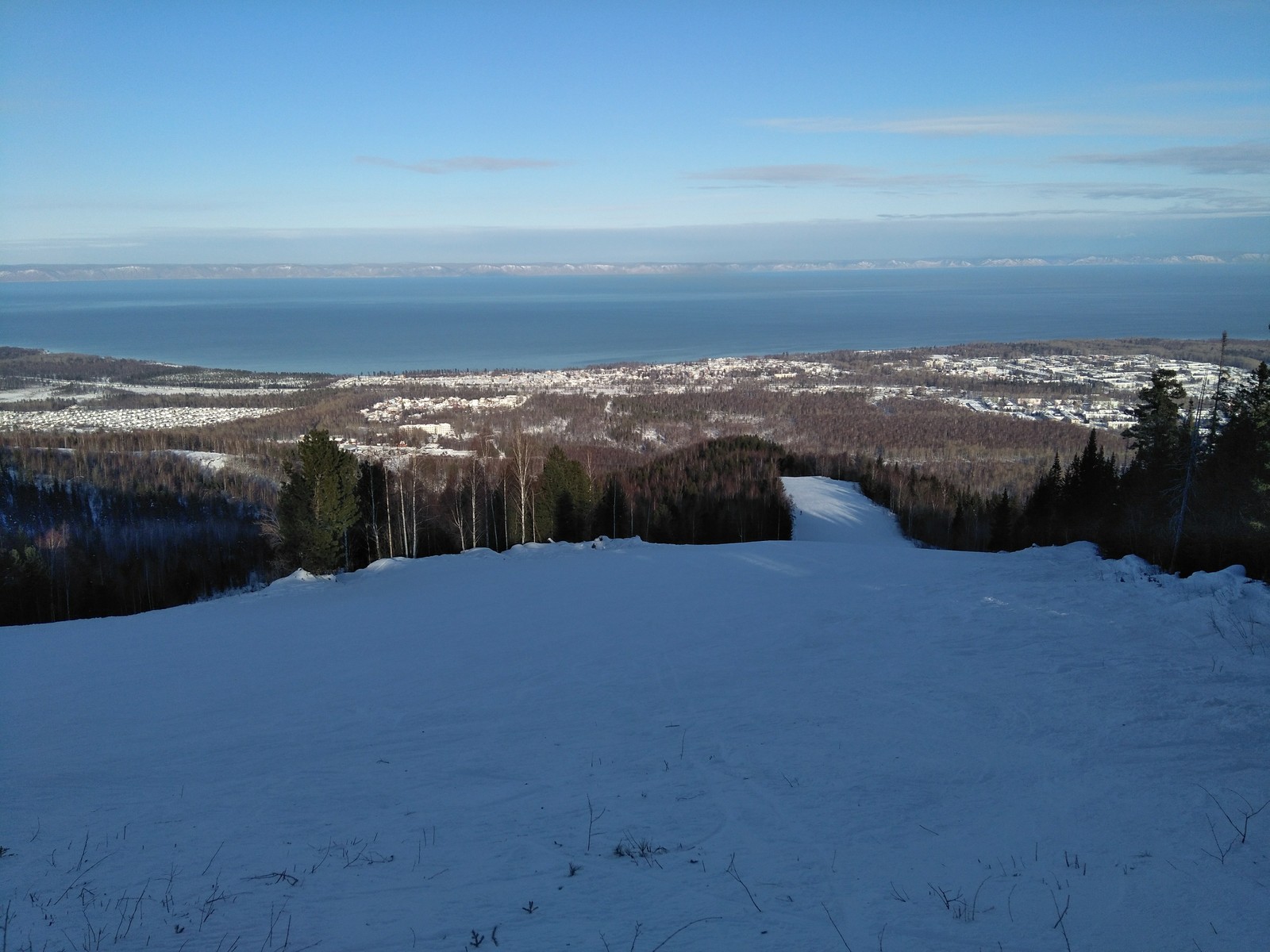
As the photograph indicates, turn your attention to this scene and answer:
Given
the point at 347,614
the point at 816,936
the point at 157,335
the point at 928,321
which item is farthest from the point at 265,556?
the point at 928,321

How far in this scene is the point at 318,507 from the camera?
1980 cm

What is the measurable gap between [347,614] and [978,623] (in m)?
10.8

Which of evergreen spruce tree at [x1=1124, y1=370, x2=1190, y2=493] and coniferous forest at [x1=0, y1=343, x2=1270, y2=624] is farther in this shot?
evergreen spruce tree at [x1=1124, y1=370, x2=1190, y2=493]

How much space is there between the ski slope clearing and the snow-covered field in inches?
817

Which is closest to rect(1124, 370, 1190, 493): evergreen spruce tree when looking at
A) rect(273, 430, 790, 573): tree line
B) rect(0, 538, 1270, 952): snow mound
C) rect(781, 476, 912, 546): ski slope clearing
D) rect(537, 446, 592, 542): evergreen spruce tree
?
rect(781, 476, 912, 546): ski slope clearing

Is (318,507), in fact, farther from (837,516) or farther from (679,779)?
(837,516)

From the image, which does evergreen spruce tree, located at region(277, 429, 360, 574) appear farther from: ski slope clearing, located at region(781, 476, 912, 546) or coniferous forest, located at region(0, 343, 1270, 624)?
ski slope clearing, located at region(781, 476, 912, 546)

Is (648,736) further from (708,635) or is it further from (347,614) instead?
(347,614)

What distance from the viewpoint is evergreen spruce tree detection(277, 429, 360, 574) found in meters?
19.8

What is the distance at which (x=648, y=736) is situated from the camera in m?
7.03

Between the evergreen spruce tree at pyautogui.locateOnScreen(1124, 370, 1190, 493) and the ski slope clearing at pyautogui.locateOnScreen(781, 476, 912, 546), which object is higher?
the evergreen spruce tree at pyautogui.locateOnScreen(1124, 370, 1190, 493)

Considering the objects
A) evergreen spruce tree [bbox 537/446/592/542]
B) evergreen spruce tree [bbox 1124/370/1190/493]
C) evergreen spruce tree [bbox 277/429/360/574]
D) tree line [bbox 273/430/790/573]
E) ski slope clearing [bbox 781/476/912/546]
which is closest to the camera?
evergreen spruce tree [bbox 277/429/360/574]

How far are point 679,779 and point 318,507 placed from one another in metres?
16.5

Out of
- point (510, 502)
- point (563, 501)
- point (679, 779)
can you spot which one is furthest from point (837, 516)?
point (679, 779)
